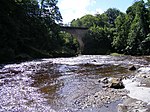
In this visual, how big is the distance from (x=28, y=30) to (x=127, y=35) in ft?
107

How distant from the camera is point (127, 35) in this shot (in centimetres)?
7975

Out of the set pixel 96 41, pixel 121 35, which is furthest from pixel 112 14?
pixel 121 35

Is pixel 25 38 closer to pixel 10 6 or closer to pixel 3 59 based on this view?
pixel 10 6

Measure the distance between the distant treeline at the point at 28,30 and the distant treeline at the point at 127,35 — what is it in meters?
17.4

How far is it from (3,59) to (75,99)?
29496 millimetres

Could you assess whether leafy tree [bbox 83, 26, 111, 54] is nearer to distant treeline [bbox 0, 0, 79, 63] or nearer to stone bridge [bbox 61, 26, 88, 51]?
stone bridge [bbox 61, 26, 88, 51]

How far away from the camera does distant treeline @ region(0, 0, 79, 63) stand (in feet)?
156

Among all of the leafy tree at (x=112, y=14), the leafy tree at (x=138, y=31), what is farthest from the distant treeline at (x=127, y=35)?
the leafy tree at (x=112, y=14)

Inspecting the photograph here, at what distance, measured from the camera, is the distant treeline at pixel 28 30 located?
156ft

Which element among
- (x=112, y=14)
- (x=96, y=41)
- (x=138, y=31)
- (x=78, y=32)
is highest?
(x=112, y=14)

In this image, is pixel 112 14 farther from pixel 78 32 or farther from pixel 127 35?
pixel 127 35

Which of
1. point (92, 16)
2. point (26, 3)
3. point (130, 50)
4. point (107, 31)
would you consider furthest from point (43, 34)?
point (92, 16)

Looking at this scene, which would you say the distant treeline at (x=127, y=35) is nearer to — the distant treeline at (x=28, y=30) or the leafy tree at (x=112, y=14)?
the distant treeline at (x=28, y=30)

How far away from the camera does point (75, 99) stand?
50.2ft
